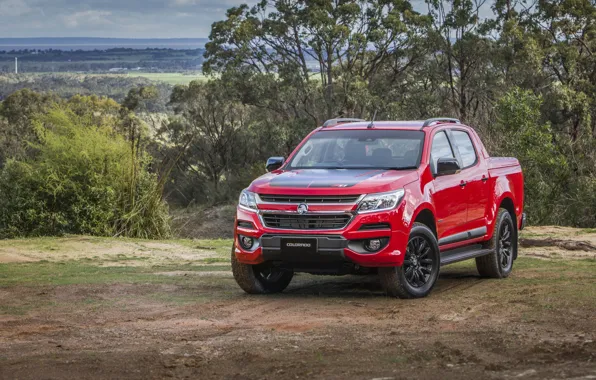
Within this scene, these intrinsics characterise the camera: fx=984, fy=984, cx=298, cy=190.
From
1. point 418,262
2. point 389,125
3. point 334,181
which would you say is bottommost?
point 418,262

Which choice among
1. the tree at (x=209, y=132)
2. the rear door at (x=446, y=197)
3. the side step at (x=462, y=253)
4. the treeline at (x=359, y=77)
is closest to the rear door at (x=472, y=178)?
the rear door at (x=446, y=197)

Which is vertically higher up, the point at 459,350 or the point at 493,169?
the point at 493,169

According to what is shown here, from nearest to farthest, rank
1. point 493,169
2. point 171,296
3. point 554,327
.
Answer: point 554,327 → point 171,296 → point 493,169

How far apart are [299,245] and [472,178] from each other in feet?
8.83

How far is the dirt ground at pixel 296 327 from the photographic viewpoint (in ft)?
21.9

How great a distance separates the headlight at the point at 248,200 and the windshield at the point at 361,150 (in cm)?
90

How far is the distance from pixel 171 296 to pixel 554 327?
4234 millimetres

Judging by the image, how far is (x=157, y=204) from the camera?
2097 centimetres

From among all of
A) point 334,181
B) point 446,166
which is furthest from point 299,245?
point 446,166

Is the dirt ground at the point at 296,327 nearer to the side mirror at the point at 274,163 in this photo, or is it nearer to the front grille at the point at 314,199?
the front grille at the point at 314,199

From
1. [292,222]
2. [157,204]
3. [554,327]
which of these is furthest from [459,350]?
[157,204]

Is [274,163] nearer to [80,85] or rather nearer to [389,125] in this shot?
[389,125]

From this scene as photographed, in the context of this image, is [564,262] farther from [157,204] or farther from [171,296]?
[157,204]

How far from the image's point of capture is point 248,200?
9922mm
